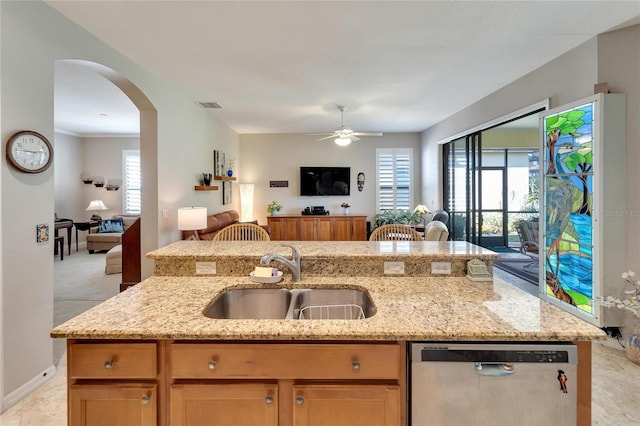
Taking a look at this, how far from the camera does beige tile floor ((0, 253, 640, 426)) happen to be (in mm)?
1900

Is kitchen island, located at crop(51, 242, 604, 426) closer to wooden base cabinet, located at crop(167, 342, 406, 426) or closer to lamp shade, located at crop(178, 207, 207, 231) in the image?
wooden base cabinet, located at crop(167, 342, 406, 426)

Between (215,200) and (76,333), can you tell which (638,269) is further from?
(215,200)

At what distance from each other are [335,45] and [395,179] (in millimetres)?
4749

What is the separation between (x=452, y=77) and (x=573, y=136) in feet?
4.65

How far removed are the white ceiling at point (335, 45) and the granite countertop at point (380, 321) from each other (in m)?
2.02

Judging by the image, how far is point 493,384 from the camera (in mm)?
1081

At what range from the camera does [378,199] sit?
7.27m

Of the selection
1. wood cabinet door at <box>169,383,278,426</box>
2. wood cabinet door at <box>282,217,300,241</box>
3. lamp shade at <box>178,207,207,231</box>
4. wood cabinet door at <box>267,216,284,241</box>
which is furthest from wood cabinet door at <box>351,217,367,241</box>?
wood cabinet door at <box>169,383,278,426</box>

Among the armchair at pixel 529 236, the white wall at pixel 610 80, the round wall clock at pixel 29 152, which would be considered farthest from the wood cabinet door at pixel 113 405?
the armchair at pixel 529 236

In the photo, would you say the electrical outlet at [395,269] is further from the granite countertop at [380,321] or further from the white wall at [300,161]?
the white wall at [300,161]

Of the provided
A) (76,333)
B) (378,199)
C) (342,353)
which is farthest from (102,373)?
(378,199)

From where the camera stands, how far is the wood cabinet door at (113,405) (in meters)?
1.10

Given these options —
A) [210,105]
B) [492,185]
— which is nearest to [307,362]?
[210,105]

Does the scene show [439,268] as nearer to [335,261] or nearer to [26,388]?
[335,261]
